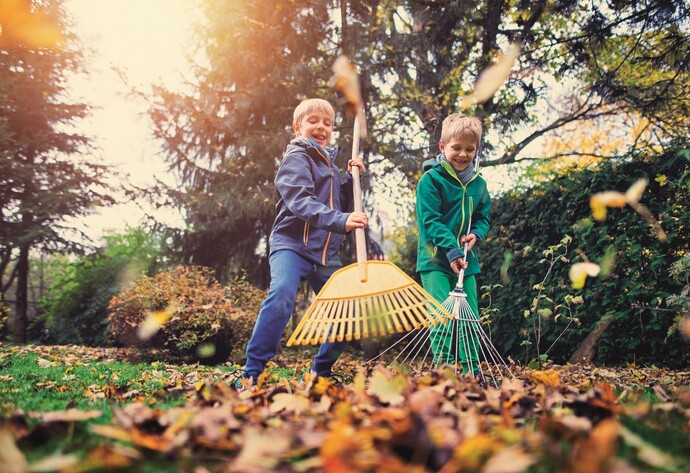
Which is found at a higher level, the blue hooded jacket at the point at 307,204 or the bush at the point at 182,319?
the blue hooded jacket at the point at 307,204

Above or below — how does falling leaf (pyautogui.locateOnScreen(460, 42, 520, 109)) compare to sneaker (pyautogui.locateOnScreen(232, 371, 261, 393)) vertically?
above

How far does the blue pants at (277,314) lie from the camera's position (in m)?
2.56

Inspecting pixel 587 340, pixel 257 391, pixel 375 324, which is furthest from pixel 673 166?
pixel 257 391

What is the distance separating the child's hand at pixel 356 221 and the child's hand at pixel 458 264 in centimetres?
60

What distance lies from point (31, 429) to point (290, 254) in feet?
5.23

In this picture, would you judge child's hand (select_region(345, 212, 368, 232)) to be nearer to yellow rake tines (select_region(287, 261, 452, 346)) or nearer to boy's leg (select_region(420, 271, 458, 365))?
yellow rake tines (select_region(287, 261, 452, 346))

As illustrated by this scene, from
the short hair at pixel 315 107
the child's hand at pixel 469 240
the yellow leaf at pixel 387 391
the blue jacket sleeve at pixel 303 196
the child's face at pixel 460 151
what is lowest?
→ the yellow leaf at pixel 387 391

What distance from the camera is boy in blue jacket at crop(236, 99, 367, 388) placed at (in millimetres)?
2568

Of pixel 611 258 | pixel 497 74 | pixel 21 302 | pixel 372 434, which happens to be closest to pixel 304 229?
pixel 372 434

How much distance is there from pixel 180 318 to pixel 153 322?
1.03 ft

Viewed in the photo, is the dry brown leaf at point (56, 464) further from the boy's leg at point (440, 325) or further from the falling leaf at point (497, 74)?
the falling leaf at point (497, 74)

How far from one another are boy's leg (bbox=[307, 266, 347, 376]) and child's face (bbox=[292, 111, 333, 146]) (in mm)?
797

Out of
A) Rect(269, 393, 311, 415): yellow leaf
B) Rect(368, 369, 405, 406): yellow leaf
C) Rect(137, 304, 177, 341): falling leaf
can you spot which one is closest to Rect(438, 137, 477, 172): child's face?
Rect(368, 369, 405, 406): yellow leaf

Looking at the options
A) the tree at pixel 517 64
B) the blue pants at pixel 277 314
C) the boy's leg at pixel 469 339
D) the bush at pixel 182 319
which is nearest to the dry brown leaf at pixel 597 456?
the boy's leg at pixel 469 339
